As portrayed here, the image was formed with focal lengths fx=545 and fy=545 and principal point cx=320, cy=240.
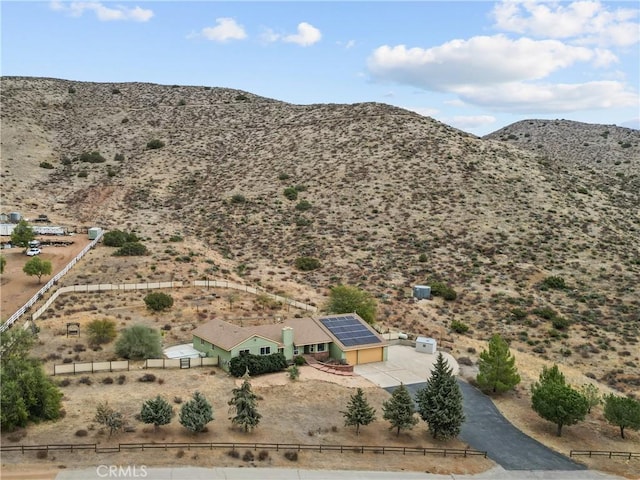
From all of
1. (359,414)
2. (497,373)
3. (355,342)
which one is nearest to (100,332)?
(355,342)

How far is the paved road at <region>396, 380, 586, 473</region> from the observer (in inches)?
1121

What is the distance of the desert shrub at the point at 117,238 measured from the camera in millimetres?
64688

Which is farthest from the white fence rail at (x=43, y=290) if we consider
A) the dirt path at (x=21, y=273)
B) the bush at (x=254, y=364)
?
the bush at (x=254, y=364)

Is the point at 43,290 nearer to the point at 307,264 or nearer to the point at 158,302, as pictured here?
the point at 158,302

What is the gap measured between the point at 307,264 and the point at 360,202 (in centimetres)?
1952

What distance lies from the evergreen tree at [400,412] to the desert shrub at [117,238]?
44.8m

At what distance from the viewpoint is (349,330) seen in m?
42.3

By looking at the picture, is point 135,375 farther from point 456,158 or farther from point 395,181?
point 456,158

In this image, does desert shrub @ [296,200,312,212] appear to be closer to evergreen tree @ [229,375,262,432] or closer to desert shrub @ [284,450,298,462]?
evergreen tree @ [229,375,262,432]

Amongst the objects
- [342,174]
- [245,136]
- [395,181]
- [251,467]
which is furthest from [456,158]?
[251,467]

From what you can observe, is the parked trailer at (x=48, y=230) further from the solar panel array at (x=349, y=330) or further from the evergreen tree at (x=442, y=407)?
the evergreen tree at (x=442, y=407)

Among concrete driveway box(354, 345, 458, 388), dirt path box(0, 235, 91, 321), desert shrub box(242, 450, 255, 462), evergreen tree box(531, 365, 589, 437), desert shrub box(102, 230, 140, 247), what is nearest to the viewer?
desert shrub box(242, 450, 255, 462)

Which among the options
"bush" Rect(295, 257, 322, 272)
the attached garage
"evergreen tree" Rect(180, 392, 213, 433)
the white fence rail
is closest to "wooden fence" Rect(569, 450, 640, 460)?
the attached garage

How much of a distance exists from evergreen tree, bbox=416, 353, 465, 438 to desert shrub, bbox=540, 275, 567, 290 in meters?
33.0
